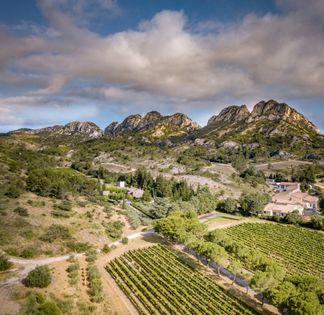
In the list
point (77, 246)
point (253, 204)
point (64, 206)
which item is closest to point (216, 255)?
point (77, 246)

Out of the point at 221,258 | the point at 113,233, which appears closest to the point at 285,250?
the point at 221,258

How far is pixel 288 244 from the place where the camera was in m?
59.1

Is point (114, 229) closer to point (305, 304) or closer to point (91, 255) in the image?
point (91, 255)

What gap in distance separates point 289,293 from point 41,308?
27.6m

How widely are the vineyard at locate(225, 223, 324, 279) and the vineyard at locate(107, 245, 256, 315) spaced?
17.2 meters

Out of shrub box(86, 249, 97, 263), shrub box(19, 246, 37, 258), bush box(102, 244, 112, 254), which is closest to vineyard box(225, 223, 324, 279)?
bush box(102, 244, 112, 254)

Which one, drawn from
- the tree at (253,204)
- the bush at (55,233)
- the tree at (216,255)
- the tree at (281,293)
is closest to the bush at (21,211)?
the bush at (55,233)

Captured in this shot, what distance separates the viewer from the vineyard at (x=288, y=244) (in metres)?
49.2

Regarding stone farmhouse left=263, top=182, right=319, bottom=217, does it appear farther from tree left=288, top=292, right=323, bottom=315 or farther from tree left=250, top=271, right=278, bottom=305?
tree left=288, top=292, right=323, bottom=315

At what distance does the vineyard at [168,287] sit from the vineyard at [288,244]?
677 inches

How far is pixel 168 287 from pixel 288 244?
32914mm

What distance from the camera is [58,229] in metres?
54.4

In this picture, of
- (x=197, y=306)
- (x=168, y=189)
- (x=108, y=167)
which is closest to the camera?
(x=197, y=306)

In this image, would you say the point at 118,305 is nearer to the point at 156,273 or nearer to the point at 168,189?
the point at 156,273
